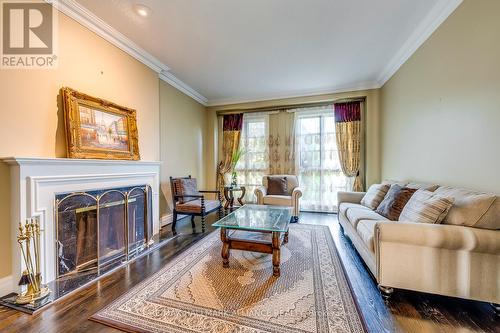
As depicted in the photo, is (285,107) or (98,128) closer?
(98,128)

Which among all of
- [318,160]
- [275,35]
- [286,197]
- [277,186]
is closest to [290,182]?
[277,186]

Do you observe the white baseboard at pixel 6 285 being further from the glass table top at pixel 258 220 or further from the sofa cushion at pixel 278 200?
the sofa cushion at pixel 278 200

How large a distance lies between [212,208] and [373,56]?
12.0ft

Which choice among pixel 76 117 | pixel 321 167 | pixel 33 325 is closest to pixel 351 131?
→ pixel 321 167

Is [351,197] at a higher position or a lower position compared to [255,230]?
higher

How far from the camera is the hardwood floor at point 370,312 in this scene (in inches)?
56.0

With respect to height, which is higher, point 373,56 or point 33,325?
point 373,56

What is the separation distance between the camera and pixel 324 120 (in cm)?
475

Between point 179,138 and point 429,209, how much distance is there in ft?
13.4

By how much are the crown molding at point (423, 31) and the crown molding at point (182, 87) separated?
152 inches

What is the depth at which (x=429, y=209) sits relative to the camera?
1.76m

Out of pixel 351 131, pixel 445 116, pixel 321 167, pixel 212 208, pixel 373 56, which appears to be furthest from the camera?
pixel 321 167

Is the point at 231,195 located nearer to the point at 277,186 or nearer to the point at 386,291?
the point at 277,186

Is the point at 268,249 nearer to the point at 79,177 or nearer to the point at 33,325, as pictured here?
the point at 33,325
